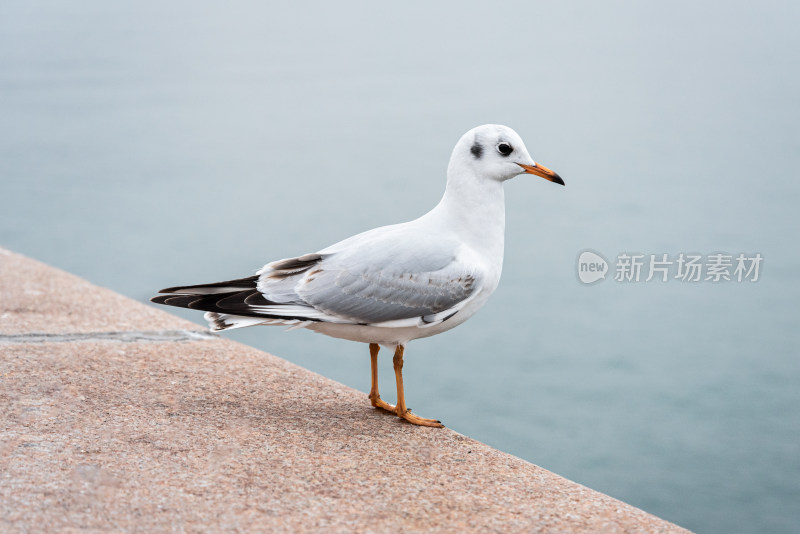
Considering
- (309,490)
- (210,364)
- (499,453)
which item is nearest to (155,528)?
(309,490)

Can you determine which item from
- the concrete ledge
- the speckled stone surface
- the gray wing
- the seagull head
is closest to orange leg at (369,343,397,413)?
the concrete ledge

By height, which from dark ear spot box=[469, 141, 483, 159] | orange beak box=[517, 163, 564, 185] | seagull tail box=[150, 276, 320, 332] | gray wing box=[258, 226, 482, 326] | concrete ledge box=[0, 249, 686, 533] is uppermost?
dark ear spot box=[469, 141, 483, 159]

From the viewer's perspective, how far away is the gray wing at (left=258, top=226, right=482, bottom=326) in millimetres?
3686

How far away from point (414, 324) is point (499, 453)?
644 millimetres

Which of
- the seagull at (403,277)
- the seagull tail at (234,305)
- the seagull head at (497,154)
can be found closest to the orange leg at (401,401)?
the seagull at (403,277)

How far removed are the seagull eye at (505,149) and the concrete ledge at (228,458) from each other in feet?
4.12

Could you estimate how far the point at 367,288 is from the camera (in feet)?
12.1

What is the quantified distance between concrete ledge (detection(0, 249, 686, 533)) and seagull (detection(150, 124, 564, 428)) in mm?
405

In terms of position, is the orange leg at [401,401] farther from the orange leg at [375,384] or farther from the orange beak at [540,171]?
the orange beak at [540,171]

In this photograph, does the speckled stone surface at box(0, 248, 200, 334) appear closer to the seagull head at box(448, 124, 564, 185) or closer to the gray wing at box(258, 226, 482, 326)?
the gray wing at box(258, 226, 482, 326)

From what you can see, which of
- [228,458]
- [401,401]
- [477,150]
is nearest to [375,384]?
[401,401]

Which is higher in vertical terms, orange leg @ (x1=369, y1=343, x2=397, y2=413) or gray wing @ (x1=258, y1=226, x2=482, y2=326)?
gray wing @ (x1=258, y1=226, x2=482, y2=326)

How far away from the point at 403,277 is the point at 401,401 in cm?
58

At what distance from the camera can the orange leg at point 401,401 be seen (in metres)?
3.88
